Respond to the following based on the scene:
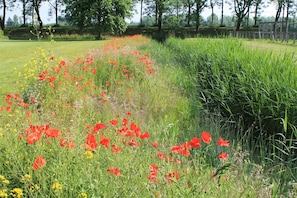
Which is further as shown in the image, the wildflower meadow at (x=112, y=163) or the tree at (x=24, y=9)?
the tree at (x=24, y=9)

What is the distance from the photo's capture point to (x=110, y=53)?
833 cm

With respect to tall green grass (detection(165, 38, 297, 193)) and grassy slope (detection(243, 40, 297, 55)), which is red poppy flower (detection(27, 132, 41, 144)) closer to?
tall green grass (detection(165, 38, 297, 193))

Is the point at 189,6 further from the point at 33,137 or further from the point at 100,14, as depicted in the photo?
the point at 33,137

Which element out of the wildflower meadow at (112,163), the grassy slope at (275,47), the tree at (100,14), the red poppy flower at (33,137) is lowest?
the wildflower meadow at (112,163)

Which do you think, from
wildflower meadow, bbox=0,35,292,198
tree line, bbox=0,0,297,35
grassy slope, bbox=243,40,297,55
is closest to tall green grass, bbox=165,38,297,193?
A: wildflower meadow, bbox=0,35,292,198

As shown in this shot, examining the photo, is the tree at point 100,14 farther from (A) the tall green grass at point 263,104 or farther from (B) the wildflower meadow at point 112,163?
(B) the wildflower meadow at point 112,163

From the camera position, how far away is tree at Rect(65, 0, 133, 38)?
112 feet

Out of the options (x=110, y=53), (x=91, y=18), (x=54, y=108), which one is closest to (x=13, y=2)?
(x=91, y=18)

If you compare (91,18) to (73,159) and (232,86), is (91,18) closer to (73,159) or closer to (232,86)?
(232,86)

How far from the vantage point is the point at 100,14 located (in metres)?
34.7

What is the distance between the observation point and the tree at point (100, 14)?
3412 cm

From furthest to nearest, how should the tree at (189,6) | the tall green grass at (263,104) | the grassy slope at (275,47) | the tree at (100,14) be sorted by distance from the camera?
the tree at (189,6) < the tree at (100,14) < the grassy slope at (275,47) < the tall green grass at (263,104)

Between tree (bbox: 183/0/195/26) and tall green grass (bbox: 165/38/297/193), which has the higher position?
tree (bbox: 183/0/195/26)

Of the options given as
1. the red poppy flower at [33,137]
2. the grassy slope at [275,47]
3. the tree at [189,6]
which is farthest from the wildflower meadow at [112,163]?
the tree at [189,6]
